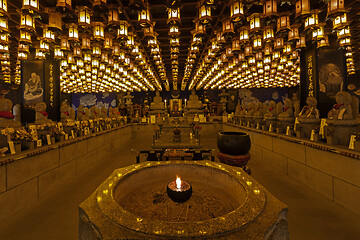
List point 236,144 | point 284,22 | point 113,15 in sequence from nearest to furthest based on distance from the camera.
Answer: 1. point 236,144
2. point 113,15
3. point 284,22

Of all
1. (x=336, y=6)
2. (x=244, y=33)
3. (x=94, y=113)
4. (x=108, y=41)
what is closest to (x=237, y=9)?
(x=244, y=33)

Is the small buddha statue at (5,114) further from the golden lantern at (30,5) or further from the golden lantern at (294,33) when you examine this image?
the golden lantern at (294,33)

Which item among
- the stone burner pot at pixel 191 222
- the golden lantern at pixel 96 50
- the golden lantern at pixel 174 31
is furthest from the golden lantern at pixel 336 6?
the golden lantern at pixel 96 50

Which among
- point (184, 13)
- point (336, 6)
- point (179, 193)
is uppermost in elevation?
point (184, 13)

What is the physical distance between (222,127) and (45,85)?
10.3m

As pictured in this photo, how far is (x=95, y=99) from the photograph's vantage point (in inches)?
994

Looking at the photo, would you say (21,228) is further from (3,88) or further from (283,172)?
(3,88)

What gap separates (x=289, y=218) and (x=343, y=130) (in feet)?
7.09

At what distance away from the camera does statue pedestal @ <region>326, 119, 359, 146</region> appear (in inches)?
129

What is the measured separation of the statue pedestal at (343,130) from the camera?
328cm

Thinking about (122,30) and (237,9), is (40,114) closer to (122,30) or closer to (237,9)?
(122,30)

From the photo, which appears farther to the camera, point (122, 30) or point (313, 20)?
point (122, 30)

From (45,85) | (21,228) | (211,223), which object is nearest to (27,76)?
(45,85)

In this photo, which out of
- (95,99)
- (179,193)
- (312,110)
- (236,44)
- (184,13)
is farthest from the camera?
(95,99)
